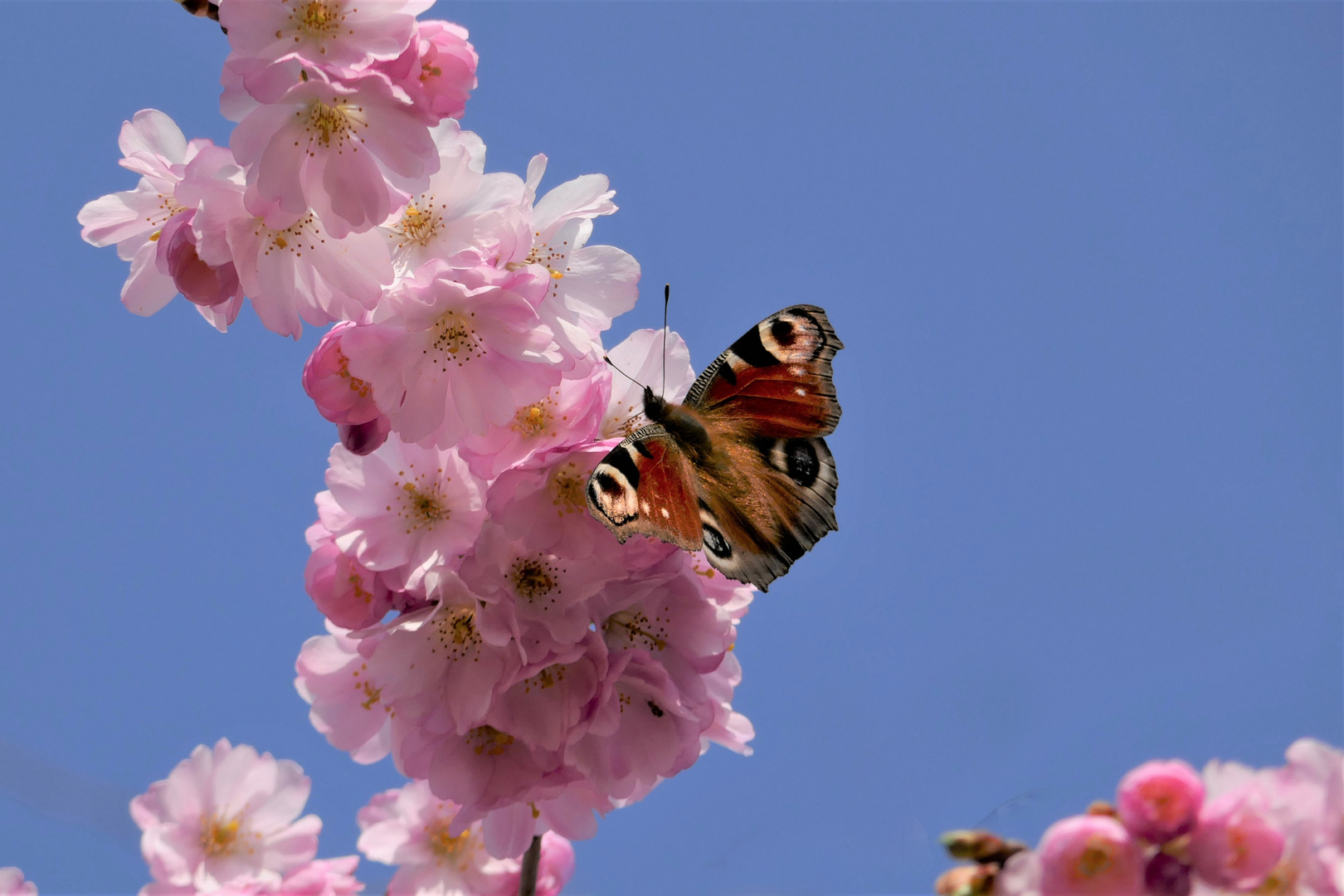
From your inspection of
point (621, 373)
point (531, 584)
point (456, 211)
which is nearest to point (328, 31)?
point (456, 211)

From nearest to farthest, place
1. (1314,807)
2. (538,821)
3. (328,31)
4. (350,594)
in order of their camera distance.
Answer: (1314,807) → (328,31) → (350,594) → (538,821)

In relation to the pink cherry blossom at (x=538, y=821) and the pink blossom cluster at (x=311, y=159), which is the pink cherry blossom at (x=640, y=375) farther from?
the pink cherry blossom at (x=538, y=821)

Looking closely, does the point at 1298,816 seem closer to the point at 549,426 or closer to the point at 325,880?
the point at 549,426

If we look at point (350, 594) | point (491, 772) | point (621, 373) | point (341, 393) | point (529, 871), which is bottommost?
point (529, 871)

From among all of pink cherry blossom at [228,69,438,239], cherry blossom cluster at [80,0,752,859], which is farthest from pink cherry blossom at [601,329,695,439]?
pink cherry blossom at [228,69,438,239]

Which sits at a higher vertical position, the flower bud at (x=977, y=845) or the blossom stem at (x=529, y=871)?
the blossom stem at (x=529, y=871)

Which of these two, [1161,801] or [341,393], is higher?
[341,393]

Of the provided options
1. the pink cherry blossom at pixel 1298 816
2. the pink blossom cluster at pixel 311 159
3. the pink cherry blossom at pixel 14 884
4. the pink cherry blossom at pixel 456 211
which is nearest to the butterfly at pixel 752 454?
the pink cherry blossom at pixel 456 211
